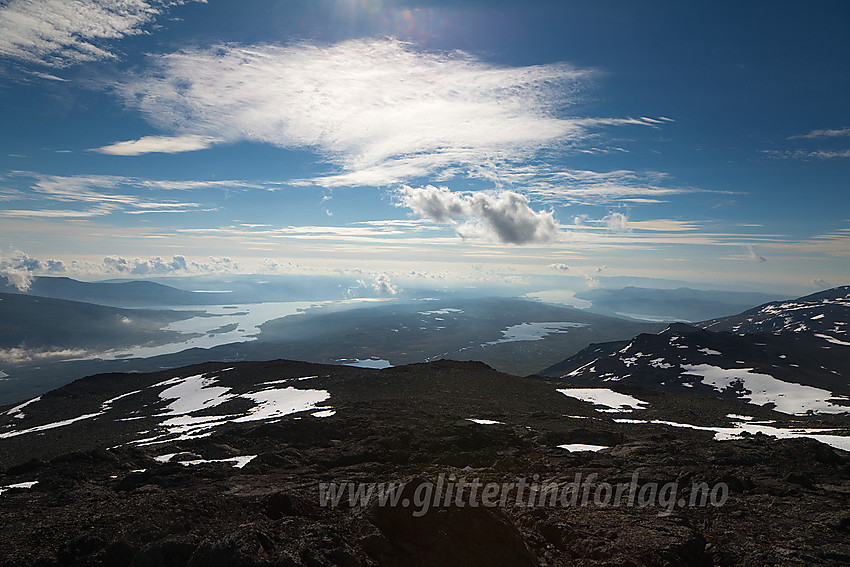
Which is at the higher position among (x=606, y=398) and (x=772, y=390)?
(x=606, y=398)

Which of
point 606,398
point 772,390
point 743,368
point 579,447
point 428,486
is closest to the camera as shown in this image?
point 428,486

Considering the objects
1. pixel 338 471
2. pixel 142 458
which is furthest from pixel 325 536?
pixel 142 458

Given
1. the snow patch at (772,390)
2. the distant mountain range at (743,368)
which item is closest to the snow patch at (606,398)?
the distant mountain range at (743,368)

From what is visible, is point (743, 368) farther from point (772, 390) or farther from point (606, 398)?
point (606, 398)

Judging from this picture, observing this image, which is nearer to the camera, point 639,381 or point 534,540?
point 534,540

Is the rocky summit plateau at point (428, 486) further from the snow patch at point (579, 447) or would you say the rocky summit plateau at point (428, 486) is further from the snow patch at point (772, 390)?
the snow patch at point (772, 390)

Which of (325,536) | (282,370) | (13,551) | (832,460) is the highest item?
(325,536)

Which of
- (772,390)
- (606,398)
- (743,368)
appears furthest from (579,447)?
(743,368)

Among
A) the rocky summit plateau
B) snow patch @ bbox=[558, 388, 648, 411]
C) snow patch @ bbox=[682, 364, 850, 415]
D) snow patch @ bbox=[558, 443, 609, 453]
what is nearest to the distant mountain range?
snow patch @ bbox=[682, 364, 850, 415]

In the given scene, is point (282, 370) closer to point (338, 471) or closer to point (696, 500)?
point (338, 471)
